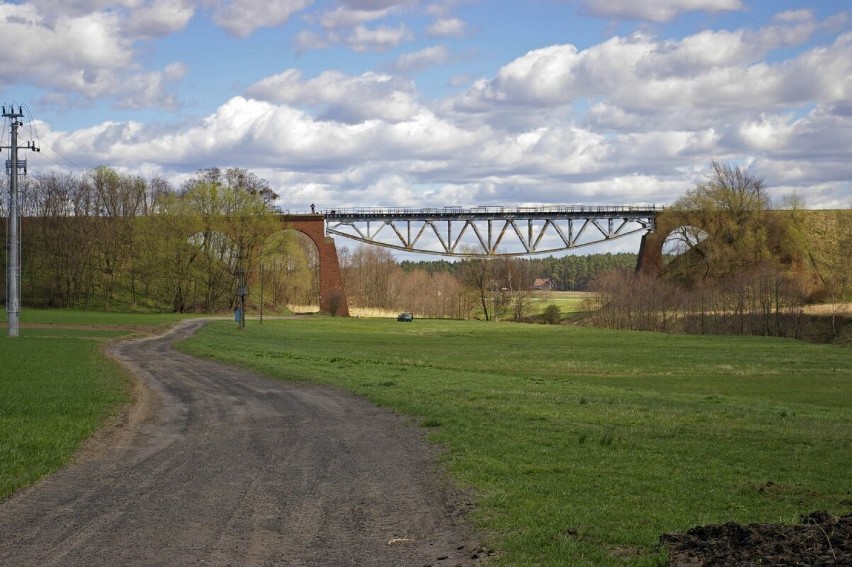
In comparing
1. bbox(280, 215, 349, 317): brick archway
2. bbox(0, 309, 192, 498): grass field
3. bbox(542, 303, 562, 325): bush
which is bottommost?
bbox(542, 303, 562, 325): bush

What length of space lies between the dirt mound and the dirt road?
218 centimetres

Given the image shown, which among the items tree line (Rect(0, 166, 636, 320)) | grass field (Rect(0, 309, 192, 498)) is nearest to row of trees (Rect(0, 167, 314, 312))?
tree line (Rect(0, 166, 636, 320))

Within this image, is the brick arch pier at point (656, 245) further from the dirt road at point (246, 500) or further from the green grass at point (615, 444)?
the dirt road at point (246, 500)

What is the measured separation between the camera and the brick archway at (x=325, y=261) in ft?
350

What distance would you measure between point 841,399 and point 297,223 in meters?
85.0

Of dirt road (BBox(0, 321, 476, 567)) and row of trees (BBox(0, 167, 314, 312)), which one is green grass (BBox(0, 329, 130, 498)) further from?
row of trees (BBox(0, 167, 314, 312))

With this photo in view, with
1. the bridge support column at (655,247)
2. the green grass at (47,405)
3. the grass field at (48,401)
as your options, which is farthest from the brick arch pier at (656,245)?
the green grass at (47,405)

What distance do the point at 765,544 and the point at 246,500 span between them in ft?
21.9

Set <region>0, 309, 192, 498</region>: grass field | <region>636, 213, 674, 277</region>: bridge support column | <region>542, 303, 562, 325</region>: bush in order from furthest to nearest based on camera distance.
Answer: <region>542, 303, 562, 325</region>: bush → <region>636, 213, 674, 277</region>: bridge support column → <region>0, 309, 192, 498</region>: grass field

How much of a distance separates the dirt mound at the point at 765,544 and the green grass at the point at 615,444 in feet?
1.18

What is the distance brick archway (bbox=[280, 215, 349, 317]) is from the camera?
106625 millimetres

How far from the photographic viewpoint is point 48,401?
21.6 metres

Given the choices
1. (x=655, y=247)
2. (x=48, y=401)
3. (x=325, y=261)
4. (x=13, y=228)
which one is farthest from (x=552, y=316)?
(x=48, y=401)

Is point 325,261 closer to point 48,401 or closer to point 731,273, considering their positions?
point 731,273
